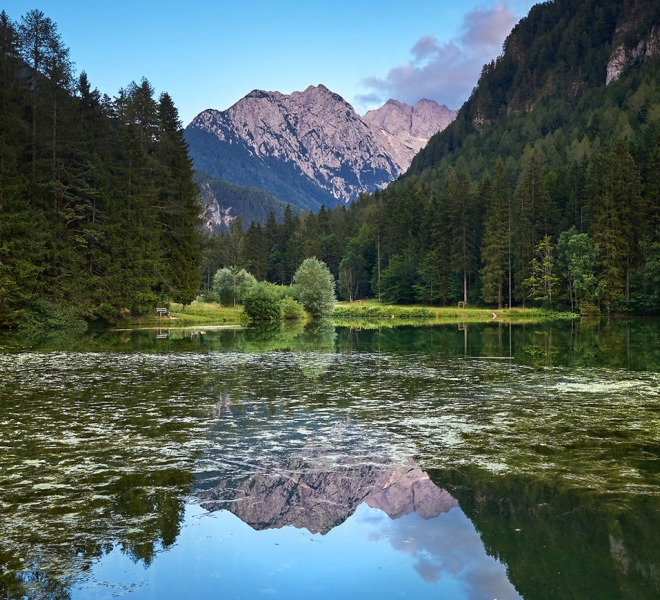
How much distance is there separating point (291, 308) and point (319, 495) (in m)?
65.1

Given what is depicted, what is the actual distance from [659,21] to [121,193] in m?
160

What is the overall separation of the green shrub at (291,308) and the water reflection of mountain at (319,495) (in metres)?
62.7

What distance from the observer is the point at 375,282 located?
120375mm

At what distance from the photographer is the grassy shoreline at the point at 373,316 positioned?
200 ft

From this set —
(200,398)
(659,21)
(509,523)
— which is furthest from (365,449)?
(659,21)

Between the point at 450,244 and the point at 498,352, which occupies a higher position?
the point at 450,244

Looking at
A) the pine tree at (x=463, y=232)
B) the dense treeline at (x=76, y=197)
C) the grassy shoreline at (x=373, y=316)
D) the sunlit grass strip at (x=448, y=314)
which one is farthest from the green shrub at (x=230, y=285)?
the pine tree at (x=463, y=232)

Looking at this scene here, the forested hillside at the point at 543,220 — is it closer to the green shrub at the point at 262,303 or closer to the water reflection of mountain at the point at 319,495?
the green shrub at the point at 262,303

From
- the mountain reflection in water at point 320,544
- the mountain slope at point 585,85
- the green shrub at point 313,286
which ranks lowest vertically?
the mountain reflection in water at point 320,544

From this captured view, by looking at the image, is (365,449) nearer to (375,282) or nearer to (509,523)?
(509,523)

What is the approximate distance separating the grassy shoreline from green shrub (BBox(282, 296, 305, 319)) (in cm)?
476

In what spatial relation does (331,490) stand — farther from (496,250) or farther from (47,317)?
(496,250)

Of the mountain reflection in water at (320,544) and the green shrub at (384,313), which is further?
the green shrub at (384,313)

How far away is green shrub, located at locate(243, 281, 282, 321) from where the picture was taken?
69562 millimetres
